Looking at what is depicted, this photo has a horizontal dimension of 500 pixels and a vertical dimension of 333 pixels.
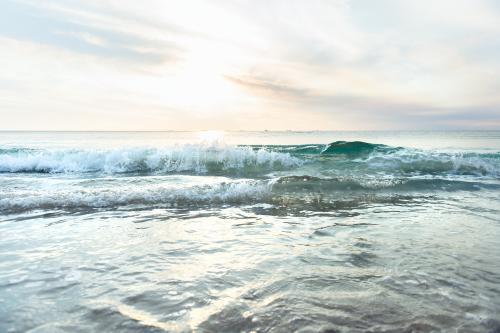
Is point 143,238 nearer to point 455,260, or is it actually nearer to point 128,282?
point 128,282

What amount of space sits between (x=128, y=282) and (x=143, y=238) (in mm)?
1592

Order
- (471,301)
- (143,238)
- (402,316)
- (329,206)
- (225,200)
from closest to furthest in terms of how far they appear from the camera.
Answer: (402,316) → (471,301) → (143,238) → (329,206) → (225,200)

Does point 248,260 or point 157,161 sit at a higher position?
point 157,161

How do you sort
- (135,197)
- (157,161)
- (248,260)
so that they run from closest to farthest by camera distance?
(248,260) → (135,197) → (157,161)

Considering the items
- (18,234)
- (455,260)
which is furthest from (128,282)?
(455,260)

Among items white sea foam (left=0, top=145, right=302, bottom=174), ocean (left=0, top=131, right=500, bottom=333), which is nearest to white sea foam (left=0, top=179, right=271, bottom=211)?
ocean (left=0, top=131, right=500, bottom=333)

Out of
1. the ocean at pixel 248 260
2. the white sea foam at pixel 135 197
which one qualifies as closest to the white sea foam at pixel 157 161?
the white sea foam at pixel 135 197

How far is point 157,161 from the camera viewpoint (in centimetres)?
1628

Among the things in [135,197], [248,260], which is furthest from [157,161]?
[248,260]

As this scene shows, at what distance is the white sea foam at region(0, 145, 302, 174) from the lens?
16.0 m

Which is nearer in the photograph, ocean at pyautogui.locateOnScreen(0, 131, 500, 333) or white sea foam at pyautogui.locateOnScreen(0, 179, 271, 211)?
ocean at pyautogui.locateOnScreen(0, 131, 500, 333)

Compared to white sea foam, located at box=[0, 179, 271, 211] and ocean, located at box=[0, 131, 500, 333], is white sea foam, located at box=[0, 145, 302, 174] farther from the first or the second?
ocean, located at box=[0, 131, 500, 333]

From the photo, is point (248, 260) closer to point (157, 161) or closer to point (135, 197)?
point (135, 197)

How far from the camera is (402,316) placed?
2688mm
